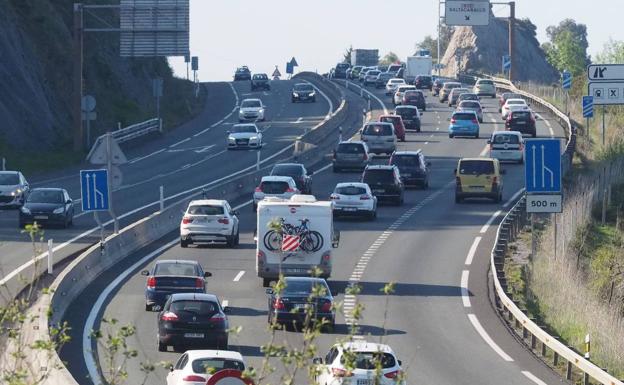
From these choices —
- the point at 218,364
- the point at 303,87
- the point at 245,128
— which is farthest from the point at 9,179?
the point at 303,87

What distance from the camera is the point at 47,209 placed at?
48.5 metres

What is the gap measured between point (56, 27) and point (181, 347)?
5968cm

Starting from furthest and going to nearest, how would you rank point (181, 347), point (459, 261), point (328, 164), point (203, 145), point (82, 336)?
point (203, 145)
point (328, 164)
point (459, 261)
point (82, 336)
point (181, 347)

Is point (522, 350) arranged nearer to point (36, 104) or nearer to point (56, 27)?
point (36, 104)

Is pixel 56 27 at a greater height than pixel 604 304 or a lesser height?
greater

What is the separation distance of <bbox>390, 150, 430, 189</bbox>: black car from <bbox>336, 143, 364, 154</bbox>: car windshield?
637 centimetres

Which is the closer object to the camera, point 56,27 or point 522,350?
point 522,350

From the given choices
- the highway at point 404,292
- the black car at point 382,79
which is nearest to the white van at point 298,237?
the highway at point 404,292

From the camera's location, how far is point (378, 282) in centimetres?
3966

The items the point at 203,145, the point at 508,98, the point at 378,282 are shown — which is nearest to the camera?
the point at 378,282

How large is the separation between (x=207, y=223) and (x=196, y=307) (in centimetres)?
1648

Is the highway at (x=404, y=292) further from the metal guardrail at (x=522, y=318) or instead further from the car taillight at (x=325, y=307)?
the car taillight at (x=325, y=307)

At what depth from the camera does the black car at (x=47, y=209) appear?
158 feet

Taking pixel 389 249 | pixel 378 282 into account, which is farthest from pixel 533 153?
pixel 389 249
